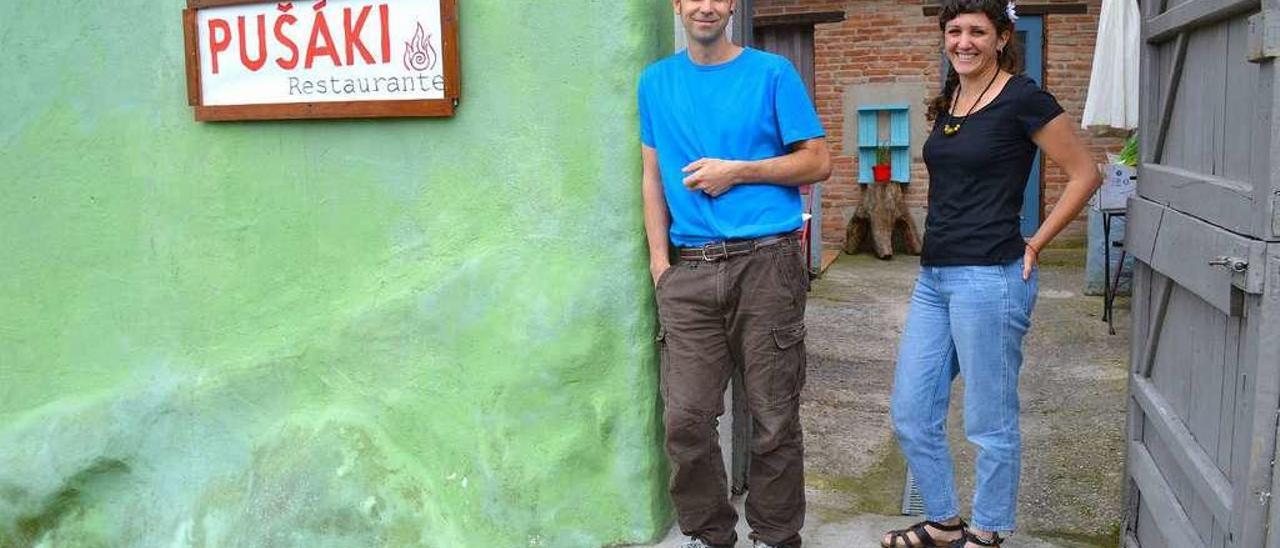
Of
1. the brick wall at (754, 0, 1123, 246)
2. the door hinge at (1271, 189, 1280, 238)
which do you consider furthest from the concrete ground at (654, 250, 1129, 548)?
the brick wall at (754, 0, 1123, 246)

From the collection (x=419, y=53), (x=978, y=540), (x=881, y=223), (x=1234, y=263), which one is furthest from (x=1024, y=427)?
(x=881, y=223)

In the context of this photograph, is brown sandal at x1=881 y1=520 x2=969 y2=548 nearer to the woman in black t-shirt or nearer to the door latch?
the woman in black t-shirt

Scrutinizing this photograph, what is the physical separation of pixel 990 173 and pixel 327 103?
2066 millimetres

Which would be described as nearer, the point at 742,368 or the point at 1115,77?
the point at 742,368

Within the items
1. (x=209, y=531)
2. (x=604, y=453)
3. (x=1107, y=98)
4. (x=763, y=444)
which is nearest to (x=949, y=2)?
(x=763, y=444)

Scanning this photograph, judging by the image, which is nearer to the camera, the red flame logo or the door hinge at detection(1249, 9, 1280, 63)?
the door hinge at detection(1249, 9, 1280, 63)

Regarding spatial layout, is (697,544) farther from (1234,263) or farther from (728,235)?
(1234,263)

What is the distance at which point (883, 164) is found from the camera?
39.6 ft

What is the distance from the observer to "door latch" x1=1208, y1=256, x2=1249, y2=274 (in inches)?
97.1

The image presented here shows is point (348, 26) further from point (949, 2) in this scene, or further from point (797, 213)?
point (949, 2)

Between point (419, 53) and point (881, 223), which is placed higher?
point (419, 53)

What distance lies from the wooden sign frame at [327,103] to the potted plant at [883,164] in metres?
8.76

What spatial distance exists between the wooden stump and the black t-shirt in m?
8.44

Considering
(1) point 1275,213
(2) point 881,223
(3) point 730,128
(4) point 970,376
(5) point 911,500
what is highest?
(3) point 730,128
